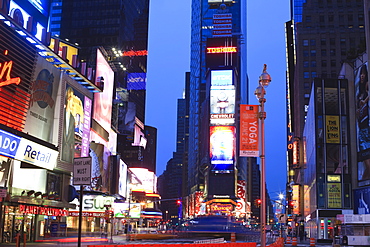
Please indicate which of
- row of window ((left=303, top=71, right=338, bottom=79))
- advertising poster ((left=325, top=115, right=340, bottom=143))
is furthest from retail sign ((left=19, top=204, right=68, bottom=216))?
row of window ((left=303, top=71, right=338, bottom=79))

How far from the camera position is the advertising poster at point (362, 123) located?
67875mm

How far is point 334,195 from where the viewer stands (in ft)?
235

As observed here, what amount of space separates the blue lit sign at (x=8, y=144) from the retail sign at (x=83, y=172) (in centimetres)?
1662

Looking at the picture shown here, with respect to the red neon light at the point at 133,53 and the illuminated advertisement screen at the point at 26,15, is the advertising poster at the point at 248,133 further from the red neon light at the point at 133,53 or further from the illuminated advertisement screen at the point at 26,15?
the red neon light at the point at 133,53

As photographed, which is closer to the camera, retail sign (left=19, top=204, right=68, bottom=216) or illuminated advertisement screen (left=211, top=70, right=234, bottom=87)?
retail sign (left=19, top=204, right=68, bottom=216)

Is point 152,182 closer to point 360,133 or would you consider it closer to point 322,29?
point 322,29

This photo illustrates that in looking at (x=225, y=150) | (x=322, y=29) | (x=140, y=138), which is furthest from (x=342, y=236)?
(x=225, y=150)

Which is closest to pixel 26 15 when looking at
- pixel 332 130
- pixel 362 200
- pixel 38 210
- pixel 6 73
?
pixel 6 73

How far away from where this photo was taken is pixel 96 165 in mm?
71062

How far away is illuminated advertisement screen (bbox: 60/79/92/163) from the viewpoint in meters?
45.5

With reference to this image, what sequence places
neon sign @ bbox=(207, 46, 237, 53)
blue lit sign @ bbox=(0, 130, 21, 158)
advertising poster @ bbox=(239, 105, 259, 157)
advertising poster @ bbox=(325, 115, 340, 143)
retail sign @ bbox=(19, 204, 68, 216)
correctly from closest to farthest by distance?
advertising poster @ bbox=(239, 105, 259, 157) → blue lit sign @ bbox=(0, 130, 21, 158) → retail sign @ bbox=(19, 204, 68, 216) → advertising poster @ bbox=(325, 115, 340, 143) → neon sign @ bbox=(207, 46, 237, 53)

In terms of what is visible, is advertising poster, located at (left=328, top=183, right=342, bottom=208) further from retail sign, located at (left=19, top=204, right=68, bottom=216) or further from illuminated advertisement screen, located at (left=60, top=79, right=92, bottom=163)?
retail sign, located at (left=19, top=204, right=68, bottom=216)

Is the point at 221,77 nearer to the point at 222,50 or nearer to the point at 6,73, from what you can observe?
the point at 222,50

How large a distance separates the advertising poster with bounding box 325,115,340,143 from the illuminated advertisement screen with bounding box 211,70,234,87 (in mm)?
96958
